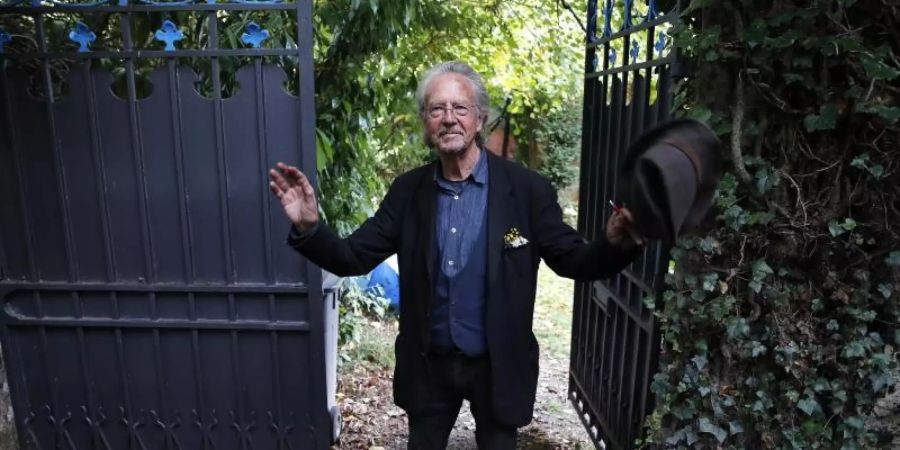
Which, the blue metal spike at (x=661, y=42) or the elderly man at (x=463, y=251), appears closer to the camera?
the elderly man at (x=463, y=251)

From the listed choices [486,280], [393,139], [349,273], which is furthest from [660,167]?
[393,139]

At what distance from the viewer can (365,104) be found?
12.6 ft

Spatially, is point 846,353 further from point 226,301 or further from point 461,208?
point 226,301

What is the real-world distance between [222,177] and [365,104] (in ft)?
4.84

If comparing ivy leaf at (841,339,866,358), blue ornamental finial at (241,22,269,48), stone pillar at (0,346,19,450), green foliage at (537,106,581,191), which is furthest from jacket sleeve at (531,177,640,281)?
green foliage at (537,106,581,191)

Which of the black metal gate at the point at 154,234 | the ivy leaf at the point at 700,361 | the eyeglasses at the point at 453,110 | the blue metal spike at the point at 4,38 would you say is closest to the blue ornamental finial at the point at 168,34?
the black metal gate at the point at 154,234

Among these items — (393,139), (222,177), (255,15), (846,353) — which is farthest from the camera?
(393,139)

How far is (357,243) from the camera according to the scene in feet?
6.73

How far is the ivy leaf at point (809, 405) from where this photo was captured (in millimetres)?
1777

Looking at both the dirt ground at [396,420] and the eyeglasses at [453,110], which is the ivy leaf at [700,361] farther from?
the dirt ground at [396,420]

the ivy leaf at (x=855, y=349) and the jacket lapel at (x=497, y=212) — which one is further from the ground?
the jacket lapel at (x=497, y=212)

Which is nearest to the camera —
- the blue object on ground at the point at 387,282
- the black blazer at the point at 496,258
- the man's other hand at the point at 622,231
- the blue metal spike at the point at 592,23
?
the man's other hand at the point at 622,231

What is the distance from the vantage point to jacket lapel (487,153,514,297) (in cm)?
194

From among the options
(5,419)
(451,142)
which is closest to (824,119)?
(451,142)
